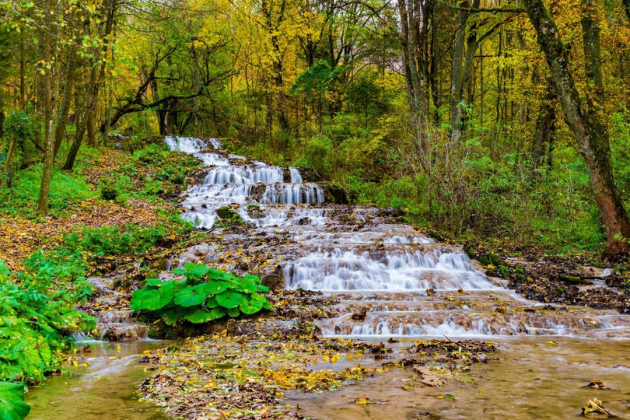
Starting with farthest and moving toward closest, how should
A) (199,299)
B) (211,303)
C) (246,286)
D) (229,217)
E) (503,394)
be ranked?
(229,217) < (246,286) < (211,303) < (199,299) < (503,394)

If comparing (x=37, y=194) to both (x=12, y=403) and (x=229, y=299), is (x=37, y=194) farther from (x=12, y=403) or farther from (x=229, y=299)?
(x=12, y=403)

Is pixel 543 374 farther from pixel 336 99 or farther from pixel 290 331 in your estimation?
pixel 336 99

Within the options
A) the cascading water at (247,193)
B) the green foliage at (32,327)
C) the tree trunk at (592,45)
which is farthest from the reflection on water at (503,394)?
the cascading water at (247,193)

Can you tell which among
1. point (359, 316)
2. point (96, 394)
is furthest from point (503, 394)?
point (96, 394)

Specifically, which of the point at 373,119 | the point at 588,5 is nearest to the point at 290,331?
the point at 588,5

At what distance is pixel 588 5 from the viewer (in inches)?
373

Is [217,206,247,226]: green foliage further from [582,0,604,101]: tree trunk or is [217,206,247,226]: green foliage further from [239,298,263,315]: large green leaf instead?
[582,0,604,101]: tree trunk

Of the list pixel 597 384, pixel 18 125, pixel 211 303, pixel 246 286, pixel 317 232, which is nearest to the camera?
pixel 597 384

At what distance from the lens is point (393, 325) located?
629 centimetres

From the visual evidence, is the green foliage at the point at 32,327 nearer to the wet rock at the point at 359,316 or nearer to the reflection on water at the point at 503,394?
the reflection on water at the point at 503,394

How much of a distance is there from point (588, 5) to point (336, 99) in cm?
1384

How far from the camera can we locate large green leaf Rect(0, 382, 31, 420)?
2594 mm

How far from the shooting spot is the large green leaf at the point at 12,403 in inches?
102

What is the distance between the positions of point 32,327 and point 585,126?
9.76m
